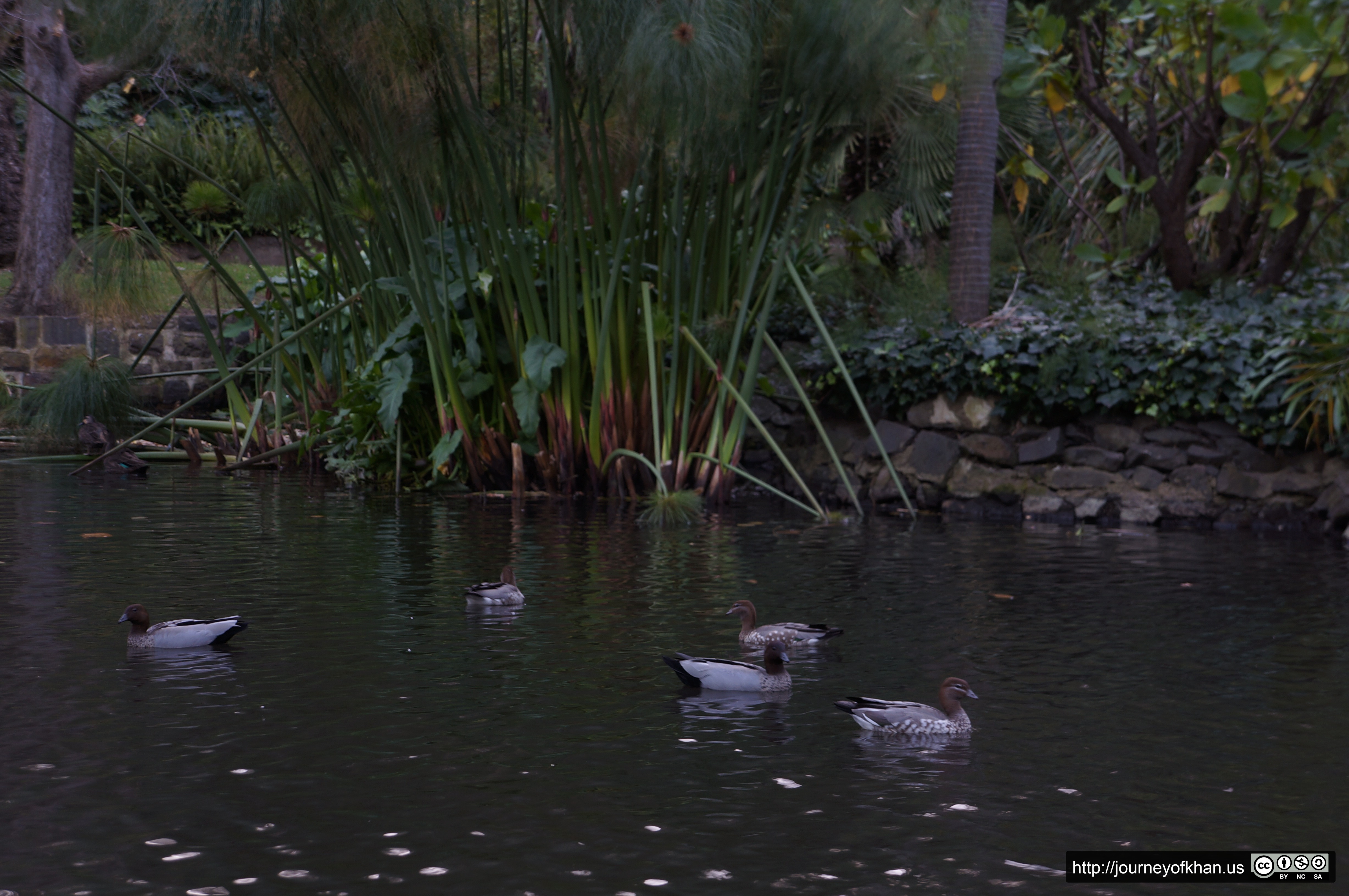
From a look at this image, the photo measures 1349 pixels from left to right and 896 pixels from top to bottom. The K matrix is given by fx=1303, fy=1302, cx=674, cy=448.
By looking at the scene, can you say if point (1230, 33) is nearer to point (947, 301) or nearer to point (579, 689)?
point (947, 301)

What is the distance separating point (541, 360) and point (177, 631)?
6283mm

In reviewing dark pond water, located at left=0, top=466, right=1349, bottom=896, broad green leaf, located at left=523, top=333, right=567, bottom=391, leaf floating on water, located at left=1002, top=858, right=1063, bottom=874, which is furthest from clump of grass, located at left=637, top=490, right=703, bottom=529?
leaf floating on water, located at left=1002, top=858, right=1063, bottom=874

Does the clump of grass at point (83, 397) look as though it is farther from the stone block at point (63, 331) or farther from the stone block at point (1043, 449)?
the stone block at point (1043, 449)

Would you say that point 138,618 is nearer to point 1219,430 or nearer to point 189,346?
point 1219,430

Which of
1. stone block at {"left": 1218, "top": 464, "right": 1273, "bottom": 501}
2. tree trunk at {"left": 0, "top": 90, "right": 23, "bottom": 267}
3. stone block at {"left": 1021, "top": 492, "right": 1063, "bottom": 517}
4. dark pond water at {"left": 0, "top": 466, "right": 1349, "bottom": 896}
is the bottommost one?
dark pond water at {"left": 0, "top": 466, "right": 1349, "bottom": 896}

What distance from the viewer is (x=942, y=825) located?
376cm

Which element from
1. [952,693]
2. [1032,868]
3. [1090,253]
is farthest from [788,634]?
[1090,253]

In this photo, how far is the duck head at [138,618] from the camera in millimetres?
5809

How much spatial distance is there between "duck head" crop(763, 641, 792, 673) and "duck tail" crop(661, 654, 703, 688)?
0.29m

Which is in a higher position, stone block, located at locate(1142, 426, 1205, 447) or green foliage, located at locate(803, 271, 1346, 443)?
green foliage, located at locate(803, 271, 1346, 443)

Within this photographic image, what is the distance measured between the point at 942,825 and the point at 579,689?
6.24 ft

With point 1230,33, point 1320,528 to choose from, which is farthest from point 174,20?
point 1320,528

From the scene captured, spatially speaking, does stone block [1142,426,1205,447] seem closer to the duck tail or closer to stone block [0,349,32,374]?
the duck tail

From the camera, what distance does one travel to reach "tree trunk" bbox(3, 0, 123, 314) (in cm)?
1825
